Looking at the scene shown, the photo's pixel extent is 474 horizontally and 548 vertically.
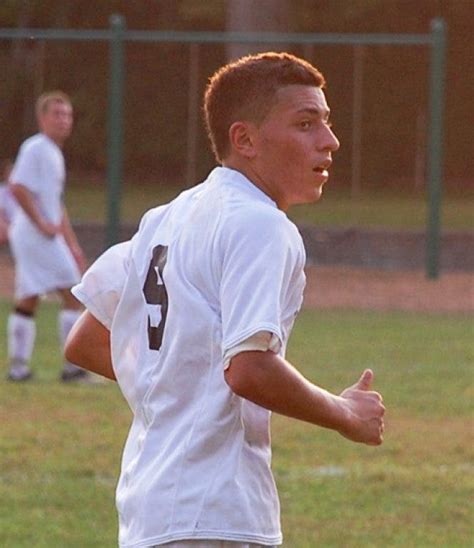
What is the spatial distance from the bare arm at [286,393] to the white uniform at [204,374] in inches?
2.2

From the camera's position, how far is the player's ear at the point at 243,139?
363cm

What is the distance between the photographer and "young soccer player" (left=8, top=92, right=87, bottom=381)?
12562mm

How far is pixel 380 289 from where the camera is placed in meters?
21.1

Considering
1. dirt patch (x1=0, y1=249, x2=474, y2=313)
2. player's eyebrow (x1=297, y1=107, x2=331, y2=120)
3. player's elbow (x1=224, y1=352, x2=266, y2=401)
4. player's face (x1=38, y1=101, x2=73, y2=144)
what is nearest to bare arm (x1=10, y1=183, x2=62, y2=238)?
player's face (x1=38, y1=101, x2=73, y2=144)

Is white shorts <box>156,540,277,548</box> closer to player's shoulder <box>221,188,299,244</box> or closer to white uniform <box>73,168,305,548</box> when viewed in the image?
white uniform <box>73,168,305,548</box>

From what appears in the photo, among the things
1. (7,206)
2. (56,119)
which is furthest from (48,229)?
(7,206)

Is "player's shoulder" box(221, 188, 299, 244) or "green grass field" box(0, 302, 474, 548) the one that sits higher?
"player's shoulder" box(221, 188, 299, 244)

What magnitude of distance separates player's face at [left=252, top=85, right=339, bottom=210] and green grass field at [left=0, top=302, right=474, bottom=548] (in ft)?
11.6

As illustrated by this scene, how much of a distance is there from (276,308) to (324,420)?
0.85 feet

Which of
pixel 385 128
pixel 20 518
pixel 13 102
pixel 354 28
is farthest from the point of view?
pixel 354 28

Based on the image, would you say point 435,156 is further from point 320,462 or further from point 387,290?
point 320,462

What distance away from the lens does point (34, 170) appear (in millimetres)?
12688

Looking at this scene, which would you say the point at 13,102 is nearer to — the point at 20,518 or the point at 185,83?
the point at 185,83

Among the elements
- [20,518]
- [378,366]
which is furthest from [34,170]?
[20,518]
